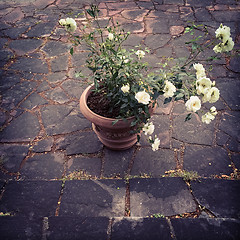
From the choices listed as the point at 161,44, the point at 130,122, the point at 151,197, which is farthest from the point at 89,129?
the point at 161,44

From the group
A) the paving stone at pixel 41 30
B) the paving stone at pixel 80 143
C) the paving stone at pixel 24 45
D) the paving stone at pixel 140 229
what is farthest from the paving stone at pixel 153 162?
the paving stone at pixel 41 30

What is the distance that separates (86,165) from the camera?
89.0 inches

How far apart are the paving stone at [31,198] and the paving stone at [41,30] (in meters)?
2.72

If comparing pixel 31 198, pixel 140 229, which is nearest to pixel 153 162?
pixel 140 229

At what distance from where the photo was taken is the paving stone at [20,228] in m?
1.59

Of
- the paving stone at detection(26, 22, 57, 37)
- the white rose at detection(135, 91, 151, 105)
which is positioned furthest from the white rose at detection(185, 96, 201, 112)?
the paving stone at detection(26, 22, 57, 37)

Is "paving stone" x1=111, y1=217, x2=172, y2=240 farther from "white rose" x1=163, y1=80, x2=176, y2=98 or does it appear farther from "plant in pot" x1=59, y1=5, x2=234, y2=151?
"white rose" x1=163, y1=80, x2=176, y2=98

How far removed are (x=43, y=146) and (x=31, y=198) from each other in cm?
61

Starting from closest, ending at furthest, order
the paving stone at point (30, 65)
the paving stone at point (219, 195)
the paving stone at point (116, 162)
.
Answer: the paving stone at point (219, 195), the paving stone at point (116, 162), the paving stone at point (30, 65)

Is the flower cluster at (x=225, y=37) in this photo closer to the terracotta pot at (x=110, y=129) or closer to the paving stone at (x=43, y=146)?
the terracotta pot at (x=110, y=129)

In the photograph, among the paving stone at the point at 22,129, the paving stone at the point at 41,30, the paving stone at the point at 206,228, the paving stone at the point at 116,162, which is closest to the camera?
the paving stone at the point at 206,228

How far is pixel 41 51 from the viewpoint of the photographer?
363cm

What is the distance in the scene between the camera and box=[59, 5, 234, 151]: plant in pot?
5.12 ft

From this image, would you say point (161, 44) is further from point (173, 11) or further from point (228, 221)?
point (228, 221)
